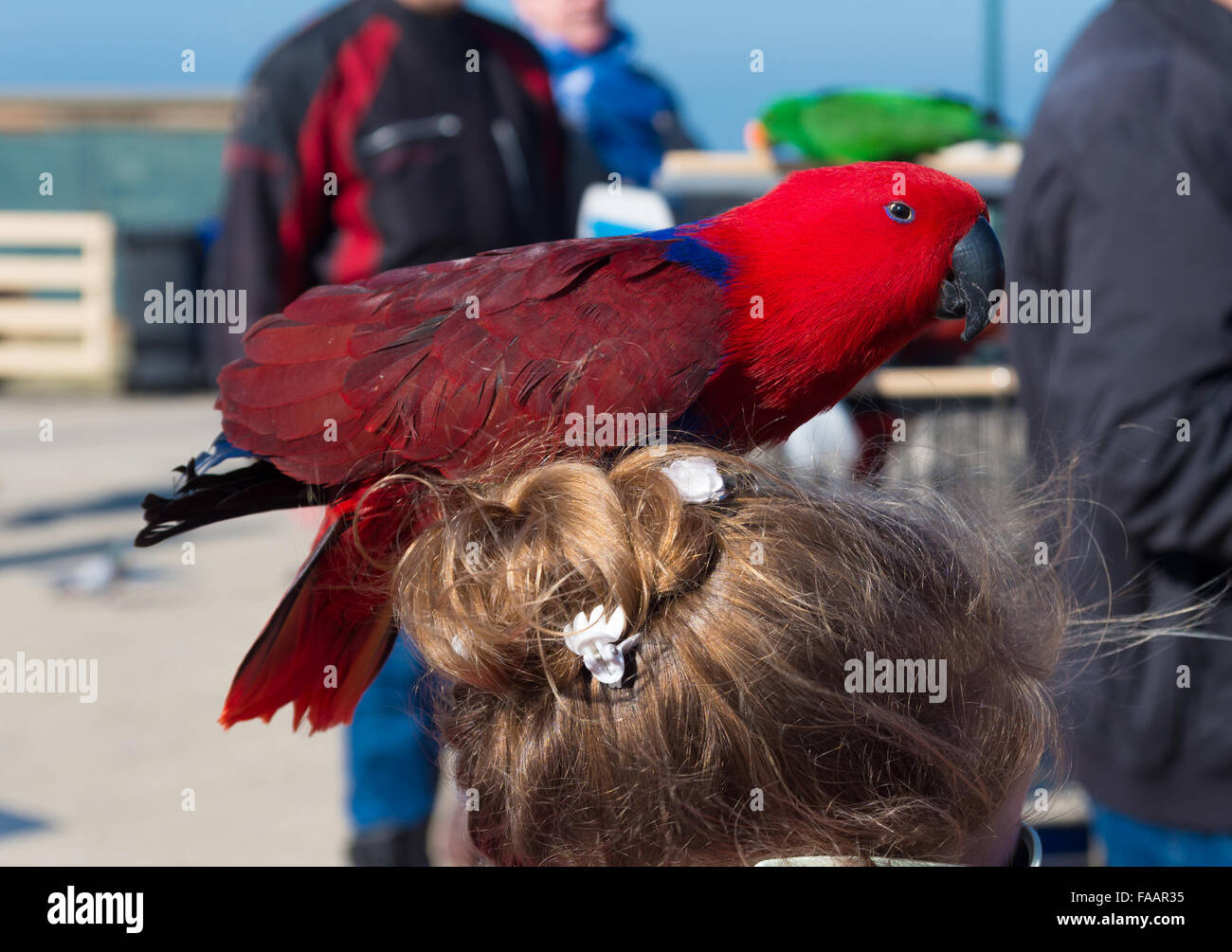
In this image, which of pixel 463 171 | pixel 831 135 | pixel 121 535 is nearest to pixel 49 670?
pixel 121 535

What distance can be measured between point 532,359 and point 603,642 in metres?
0.45

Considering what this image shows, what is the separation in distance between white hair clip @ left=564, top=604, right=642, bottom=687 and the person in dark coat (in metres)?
0.89

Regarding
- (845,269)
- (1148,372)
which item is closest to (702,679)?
(845,269)

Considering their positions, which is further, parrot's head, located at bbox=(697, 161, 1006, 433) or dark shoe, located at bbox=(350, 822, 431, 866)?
dark shoe, located at bbox=(350, 822, 431, 866)

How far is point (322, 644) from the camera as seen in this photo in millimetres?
1186

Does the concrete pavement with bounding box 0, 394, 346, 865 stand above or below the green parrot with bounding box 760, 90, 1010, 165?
below

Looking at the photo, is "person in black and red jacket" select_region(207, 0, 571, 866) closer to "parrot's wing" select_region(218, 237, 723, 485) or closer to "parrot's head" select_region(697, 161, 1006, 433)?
"parrot's wing" select_region(218, 237, 723, 485)

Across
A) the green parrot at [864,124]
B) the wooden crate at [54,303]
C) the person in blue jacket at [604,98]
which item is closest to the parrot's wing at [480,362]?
the green parrot at [864,124]

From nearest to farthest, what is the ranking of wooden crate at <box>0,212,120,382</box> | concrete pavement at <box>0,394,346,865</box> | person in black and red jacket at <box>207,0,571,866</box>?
person in black and red jacket at <box>207,0,571,866</box> < concrete pavement at <box>0,394,346,865</box> < wooden crate at <box>0,212,120,382</box>

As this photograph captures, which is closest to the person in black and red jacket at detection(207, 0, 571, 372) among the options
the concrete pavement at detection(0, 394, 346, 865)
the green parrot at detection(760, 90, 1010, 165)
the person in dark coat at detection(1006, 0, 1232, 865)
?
the concrete pavement at detection(0, 394, 346, 865)

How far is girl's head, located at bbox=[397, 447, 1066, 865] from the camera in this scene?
2.67 ft

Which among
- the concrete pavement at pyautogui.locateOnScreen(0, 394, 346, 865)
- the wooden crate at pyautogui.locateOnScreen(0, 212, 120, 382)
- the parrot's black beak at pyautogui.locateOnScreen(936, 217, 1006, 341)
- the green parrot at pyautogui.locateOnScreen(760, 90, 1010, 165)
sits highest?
the green parrot at pyautogui.locateOnScreen(760, 90, 1010, 165)
